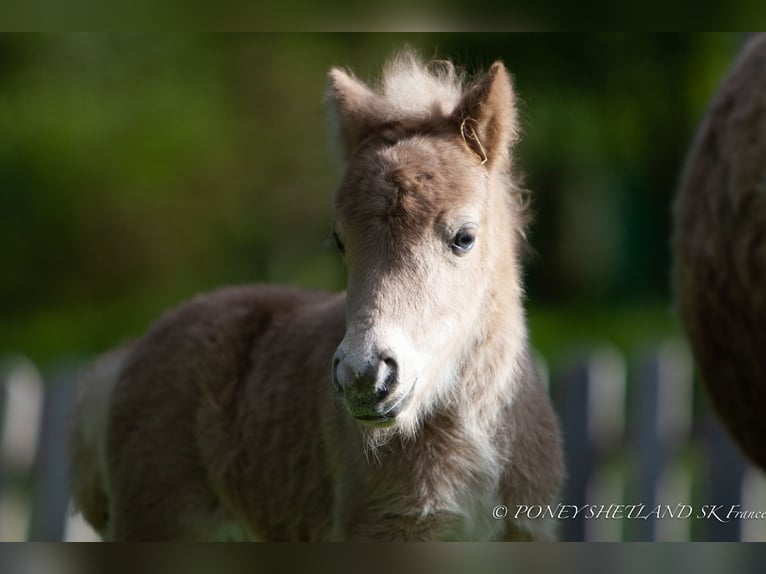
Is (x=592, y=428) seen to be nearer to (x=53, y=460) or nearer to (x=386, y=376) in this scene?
(x=53, y=460)

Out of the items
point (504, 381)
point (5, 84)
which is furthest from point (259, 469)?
point (5, 84)

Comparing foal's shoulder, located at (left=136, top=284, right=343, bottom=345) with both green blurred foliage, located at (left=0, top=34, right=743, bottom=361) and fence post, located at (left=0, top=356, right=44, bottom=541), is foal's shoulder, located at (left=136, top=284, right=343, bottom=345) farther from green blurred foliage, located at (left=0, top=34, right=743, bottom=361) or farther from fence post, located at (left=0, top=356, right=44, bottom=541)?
green blurred foliage, located at (left=0, top=34, right=743, bottom=361)

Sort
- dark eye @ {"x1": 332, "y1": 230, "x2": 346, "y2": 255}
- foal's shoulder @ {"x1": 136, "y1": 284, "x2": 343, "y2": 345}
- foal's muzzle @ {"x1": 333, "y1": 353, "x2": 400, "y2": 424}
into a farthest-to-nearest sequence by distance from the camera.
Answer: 1. foal's shoulder @ {"x1": 136, "y1": 284, "x2": 343, "y2": 345}
2. dark eye @ {"x1": 332, "y1": 230, "x2": 346, "y2": 255}
3. foal's muzzle @ {"x1": 333, "y1": 353, "x2": 400, "y2": 424}

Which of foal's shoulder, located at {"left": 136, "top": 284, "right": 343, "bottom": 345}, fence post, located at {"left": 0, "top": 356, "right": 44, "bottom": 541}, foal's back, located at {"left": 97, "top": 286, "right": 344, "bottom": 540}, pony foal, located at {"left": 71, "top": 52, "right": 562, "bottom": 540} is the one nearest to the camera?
pony foal, located at {"left": 71, "top": 52, "right": 562, "bottom": 540}

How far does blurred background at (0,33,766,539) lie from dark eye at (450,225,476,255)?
6.66 meters

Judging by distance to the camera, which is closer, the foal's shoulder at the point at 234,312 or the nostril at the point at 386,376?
the nostril at the point at 386,376

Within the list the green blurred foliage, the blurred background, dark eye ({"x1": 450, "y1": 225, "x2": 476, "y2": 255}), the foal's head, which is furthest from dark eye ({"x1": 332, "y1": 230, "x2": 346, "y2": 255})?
the green blurred foliage

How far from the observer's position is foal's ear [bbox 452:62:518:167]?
3.17 meters

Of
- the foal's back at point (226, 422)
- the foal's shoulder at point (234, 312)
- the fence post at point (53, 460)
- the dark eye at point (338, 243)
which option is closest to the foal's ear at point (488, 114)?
the dark eye at point (338, 243)

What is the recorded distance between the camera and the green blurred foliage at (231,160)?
34.8 feet

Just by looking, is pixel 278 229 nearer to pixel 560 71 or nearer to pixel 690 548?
pixel 560 71

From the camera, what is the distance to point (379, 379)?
2.65 meters

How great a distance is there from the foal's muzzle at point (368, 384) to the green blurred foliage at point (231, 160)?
25.4 ft

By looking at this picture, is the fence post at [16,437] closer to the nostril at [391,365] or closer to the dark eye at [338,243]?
the dark eye at [338,243]
